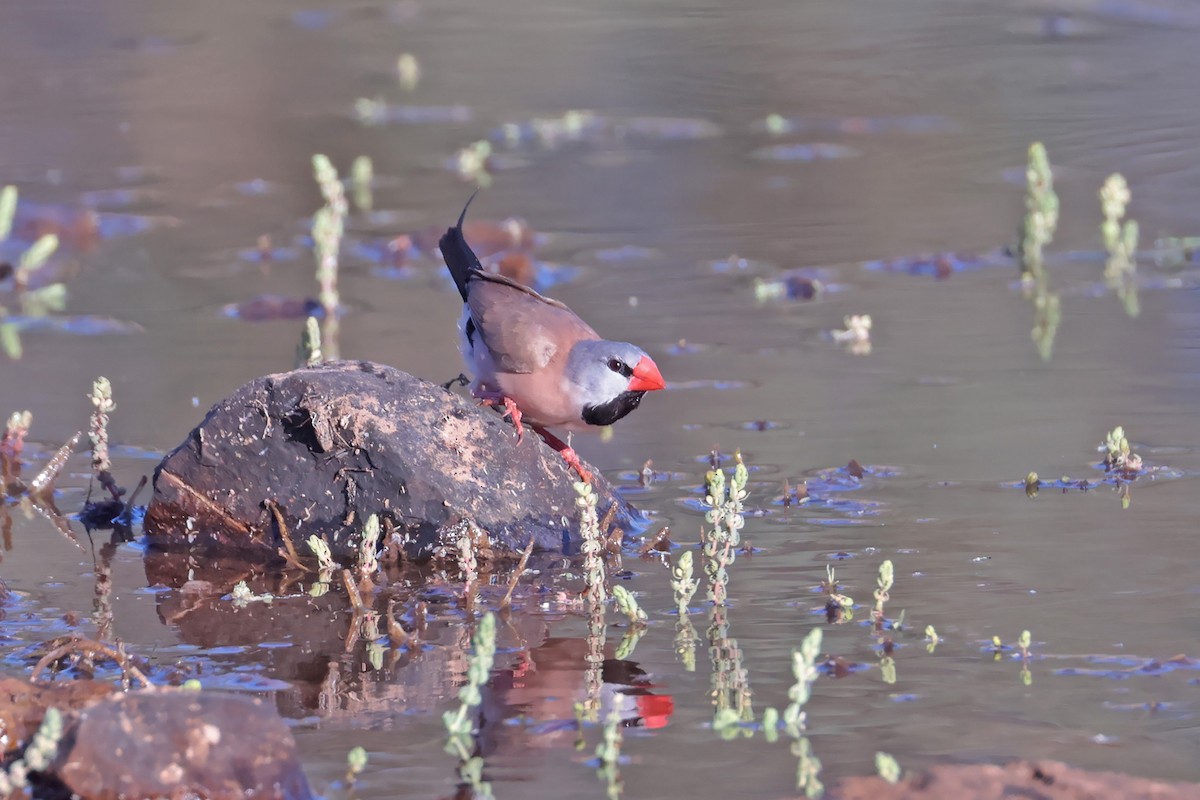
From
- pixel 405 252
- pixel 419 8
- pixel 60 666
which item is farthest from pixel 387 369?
pixel 419 8

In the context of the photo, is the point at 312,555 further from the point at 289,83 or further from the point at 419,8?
the point at 419,8

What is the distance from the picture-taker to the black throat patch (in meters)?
5.82

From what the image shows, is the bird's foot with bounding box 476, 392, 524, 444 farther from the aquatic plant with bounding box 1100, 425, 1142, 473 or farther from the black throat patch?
the aquatic plant with bounding box 1100, 425, 1142, 473

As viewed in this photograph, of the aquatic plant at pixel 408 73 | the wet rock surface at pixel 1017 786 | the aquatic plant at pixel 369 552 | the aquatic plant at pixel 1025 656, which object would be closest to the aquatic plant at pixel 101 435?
the aquatic plant at pixel 369 552

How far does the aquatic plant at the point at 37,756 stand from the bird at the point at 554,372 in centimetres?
246

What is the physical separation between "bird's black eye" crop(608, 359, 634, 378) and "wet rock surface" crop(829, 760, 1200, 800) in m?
2.45

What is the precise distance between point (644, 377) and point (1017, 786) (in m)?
2.61

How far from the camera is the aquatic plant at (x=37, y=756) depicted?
3.25 meters

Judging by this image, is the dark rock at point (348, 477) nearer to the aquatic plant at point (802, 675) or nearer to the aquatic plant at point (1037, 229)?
the aquatic plant at point (802, 675)

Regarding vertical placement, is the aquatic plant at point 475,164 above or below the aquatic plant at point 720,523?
above

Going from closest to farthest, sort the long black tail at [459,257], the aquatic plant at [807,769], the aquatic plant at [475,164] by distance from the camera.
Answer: the aquatic plant at [807,769], the long black tail at [459,257], the aquatic plant at [475,164]

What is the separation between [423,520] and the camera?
530cm

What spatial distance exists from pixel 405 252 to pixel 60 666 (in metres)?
5.81

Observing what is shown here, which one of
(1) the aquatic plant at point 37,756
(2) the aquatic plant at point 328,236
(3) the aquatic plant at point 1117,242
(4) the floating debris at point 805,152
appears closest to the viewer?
(1) the aquatic plant at point 37,756
